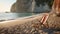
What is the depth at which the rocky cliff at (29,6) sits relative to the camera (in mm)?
1080

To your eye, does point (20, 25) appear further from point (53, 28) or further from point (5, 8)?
point (5, 8)

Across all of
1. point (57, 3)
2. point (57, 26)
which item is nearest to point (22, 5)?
→ point (57, 3)

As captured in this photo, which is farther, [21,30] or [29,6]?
[29,6]

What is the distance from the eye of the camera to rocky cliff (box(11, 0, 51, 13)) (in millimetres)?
1080

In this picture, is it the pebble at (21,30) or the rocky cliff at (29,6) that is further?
the rocky cliff at (29,6)

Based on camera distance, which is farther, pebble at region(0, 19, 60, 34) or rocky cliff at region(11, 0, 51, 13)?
rocky cliff at region(11, 0, 51, 13)

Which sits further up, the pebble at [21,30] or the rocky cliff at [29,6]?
the rocky cliff at [29,6]

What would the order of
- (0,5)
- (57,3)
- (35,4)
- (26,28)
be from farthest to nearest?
(35,4) < (57,3) < (0,5) < (26,28)

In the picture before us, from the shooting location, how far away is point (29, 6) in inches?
48.5

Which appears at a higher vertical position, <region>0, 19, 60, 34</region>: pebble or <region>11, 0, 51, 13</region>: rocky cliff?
<region>11, 0, 51, 13</region>: rocky cliff

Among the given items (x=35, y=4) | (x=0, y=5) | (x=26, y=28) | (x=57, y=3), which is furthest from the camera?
(x=35, y=4)

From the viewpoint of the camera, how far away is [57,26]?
0.62 m

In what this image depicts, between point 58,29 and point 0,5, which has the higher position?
point 0,5

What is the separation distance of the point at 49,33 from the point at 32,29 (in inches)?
3.1
